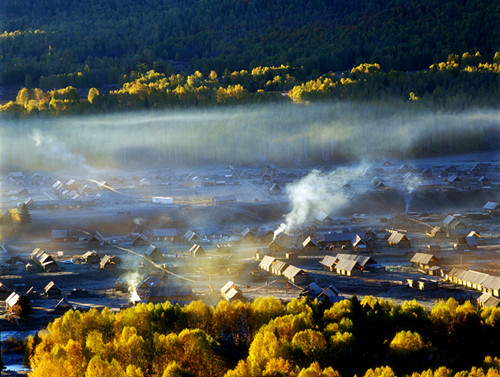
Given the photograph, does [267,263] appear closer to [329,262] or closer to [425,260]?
[329,262]

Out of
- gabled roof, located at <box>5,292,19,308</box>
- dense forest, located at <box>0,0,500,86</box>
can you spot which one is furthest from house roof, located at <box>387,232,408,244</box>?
dense forest, located at <box>0,0,500,86</box>

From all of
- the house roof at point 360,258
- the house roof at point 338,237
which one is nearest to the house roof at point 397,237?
the house roof at point 338,237

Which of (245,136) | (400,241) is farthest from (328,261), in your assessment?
(245,136)

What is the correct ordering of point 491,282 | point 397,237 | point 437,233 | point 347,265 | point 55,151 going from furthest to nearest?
point 55,151 < point 437,233 < point 397,237 < point 347,265 < point 491,282

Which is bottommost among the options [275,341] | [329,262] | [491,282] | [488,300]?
[329,262]

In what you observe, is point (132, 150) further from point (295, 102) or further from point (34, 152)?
point (295, 102)

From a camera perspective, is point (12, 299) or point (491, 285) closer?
point (12, 299)

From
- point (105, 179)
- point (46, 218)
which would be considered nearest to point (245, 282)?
point (46, 218)
